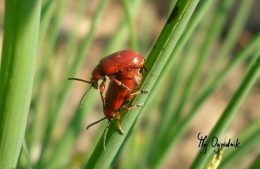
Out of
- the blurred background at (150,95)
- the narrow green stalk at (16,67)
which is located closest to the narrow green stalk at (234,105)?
the blurred background at (150,95)

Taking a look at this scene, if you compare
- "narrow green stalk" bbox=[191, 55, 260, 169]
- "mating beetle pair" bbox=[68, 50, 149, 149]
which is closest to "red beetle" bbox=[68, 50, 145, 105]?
"mating beetle pair" bbox=[68, 50, 149, 149]

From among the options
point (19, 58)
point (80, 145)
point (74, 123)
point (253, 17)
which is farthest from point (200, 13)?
point (253, 17)

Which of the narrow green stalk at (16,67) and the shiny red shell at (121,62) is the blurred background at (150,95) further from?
the narrow green stalk at (16,67)

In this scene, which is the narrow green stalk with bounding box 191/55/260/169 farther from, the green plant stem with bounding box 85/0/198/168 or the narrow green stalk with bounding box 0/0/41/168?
the narrow green stalk with bounding box 0/0/41/168

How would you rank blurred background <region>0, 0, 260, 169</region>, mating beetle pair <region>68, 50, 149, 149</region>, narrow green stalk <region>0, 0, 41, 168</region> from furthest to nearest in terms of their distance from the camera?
blurred background <region>0, 0, 260, 169</region> < mating beetle pair <region>68, 50, 149, 149</region> < narrow green stalk <region>0, 0, 41, 168</region>

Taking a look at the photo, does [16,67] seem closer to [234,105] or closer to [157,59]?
[157,59]

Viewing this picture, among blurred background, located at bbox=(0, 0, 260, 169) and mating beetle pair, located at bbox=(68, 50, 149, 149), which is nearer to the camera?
mating beetle pair, located at bbox=(68, 50, 149, 149)

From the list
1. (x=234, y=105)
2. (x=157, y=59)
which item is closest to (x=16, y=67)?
(x=157, y=59)
